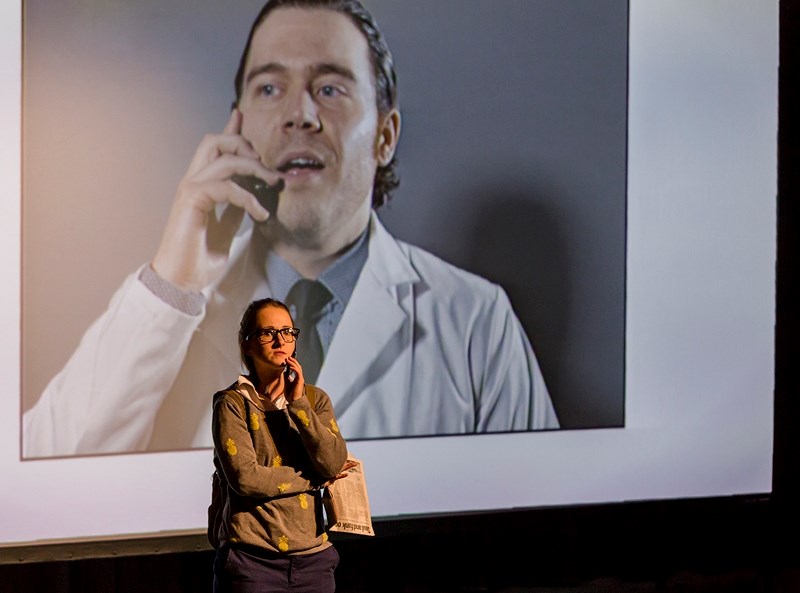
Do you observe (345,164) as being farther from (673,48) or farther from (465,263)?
(673,48)

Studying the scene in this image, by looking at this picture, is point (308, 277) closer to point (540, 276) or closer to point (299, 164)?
point (299, 164)

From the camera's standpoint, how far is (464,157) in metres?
4.05

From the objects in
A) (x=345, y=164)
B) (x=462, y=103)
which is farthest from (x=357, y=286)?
(x=462, y=103)

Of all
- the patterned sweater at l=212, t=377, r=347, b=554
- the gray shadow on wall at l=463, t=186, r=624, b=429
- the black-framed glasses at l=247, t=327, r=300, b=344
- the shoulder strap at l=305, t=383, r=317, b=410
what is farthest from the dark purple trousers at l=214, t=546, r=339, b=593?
the gray shadow on wall at l=463, t=186, r=624, b=429

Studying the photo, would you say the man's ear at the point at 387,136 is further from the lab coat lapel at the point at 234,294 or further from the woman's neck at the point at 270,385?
the woman's neck at the point at 270,385

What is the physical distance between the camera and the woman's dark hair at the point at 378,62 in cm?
382

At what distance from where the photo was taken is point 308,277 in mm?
3850

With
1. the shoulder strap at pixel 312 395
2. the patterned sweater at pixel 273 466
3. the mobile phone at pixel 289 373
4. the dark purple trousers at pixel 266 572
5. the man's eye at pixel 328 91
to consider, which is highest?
the man's eye at pixel 328 91

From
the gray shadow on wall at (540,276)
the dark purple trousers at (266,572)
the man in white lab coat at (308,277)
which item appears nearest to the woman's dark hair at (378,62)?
the man in white lab coat at (308,277)

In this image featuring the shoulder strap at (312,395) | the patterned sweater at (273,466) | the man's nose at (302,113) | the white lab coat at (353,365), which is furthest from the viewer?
the man's nose at (302,113)

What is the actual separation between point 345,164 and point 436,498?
1.28 metres

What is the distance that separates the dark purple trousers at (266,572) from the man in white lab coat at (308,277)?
1242 millimetres

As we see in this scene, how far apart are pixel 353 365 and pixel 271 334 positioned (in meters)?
1.48

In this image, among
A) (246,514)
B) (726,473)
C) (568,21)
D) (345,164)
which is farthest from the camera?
(726,473)
